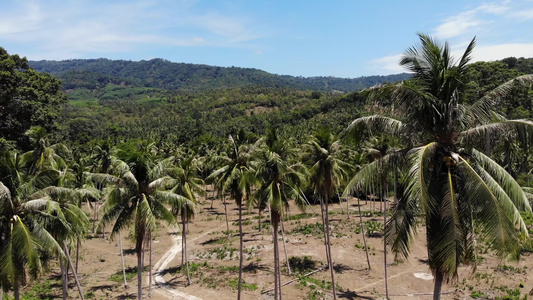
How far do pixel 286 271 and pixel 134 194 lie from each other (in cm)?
1757

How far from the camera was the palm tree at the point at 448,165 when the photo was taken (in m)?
8.22

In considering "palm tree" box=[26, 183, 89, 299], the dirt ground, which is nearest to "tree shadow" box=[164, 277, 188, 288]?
the dirt ground

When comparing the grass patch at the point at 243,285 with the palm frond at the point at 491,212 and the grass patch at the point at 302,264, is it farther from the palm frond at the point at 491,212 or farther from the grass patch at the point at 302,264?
the palm frond at the point at 491,212

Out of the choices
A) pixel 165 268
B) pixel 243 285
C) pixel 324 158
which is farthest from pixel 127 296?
pixel 324 158

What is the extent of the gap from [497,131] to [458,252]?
129 inches

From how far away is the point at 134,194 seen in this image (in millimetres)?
17906

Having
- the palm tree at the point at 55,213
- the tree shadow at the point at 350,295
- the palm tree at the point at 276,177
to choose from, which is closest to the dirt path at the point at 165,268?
the tree shadow at the point at 350,295

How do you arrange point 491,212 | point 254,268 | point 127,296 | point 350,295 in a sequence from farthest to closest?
point 254,268, point 127,296, point 350,295, point 491,212

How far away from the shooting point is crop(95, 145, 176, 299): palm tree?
57.6ft

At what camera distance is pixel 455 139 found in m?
9.45

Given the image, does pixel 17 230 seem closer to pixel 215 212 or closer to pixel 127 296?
pixel 127 296

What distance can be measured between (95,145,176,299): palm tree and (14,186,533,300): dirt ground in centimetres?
179

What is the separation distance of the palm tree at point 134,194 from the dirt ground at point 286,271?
179cm

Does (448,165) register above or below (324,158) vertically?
above
